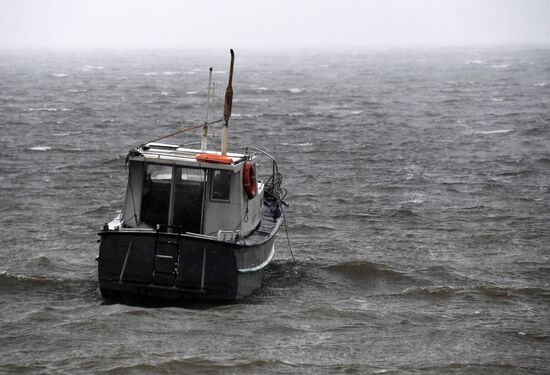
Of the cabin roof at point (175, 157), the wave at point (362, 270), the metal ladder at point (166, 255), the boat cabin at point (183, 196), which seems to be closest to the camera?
the metal ladder at point (166, 255)

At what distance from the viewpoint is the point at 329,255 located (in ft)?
83.1

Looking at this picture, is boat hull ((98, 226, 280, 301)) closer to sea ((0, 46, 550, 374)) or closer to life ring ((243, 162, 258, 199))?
sea ((0, 46, 550, 374))

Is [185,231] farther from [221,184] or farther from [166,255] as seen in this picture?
[221,184]

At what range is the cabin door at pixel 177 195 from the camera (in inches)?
775

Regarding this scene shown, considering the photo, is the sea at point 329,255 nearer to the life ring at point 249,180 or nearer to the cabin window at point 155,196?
the cabin window at point 155,196

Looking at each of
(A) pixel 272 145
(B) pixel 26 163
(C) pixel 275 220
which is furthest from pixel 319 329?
(A) pixel 272 145

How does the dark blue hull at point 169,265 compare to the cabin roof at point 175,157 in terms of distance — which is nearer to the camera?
the dark blue hull at point 169,265

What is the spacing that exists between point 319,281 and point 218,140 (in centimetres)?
2364

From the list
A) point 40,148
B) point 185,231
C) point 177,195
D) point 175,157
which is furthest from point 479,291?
point 40,148

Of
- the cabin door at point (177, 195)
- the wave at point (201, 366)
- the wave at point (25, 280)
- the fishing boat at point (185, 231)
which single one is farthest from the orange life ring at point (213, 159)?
the wave at point (25, 280)

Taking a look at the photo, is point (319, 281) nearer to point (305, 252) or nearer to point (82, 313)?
point (305, 252)

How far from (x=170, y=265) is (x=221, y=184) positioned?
2.15 meters

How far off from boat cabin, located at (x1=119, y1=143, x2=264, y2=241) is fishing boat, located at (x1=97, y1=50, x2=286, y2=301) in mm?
21

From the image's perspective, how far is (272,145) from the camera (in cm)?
4572
